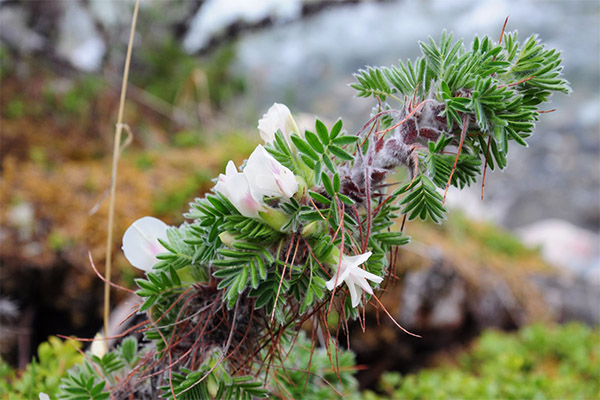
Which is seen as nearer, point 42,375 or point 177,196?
point 42,375

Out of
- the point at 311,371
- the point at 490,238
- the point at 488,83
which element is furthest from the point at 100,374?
the point at 490,238

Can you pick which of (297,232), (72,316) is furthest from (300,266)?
(72,316)

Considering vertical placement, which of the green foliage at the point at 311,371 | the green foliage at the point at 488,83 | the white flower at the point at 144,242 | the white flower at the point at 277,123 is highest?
the green foliage at the point at 488,83

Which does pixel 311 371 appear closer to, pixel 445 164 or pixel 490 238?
pixel 445 164

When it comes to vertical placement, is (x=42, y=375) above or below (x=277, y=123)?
below

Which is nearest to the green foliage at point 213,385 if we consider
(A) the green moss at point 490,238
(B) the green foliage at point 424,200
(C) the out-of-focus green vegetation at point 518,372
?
Result: (B) the green foliage at point 424,200

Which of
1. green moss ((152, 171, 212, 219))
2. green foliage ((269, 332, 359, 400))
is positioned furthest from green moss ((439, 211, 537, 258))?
green foliage ((269, 332, 359, 400))

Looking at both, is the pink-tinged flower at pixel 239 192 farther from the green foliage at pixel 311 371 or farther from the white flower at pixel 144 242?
the green foliage at pixel 311 371

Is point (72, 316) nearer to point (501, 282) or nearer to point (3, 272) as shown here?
point (3, 272)
